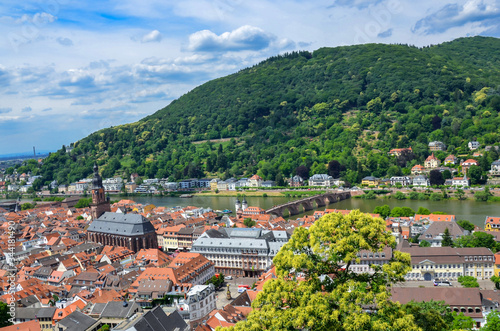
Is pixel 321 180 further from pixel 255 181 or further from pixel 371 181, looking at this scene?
pixel 255 181

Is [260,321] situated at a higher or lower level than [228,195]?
higher

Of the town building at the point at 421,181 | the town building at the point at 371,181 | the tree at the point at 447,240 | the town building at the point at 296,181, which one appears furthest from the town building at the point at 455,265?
the town building at the point at 296,181

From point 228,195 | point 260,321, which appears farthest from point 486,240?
point 228,195

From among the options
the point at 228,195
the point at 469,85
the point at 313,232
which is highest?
the point at 469,85

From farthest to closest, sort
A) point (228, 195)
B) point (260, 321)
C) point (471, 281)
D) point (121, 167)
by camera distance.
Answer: point (121, 167) < point (228, 195) < point (471, 281) < point (260, 321)

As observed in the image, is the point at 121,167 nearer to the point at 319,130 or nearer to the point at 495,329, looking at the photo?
the point at 319,130

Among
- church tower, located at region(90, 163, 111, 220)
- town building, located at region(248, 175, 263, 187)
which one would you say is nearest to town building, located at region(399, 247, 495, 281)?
church tower, located at region(90, 163, 111, 220)

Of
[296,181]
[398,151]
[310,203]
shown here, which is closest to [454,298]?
[310,203]
